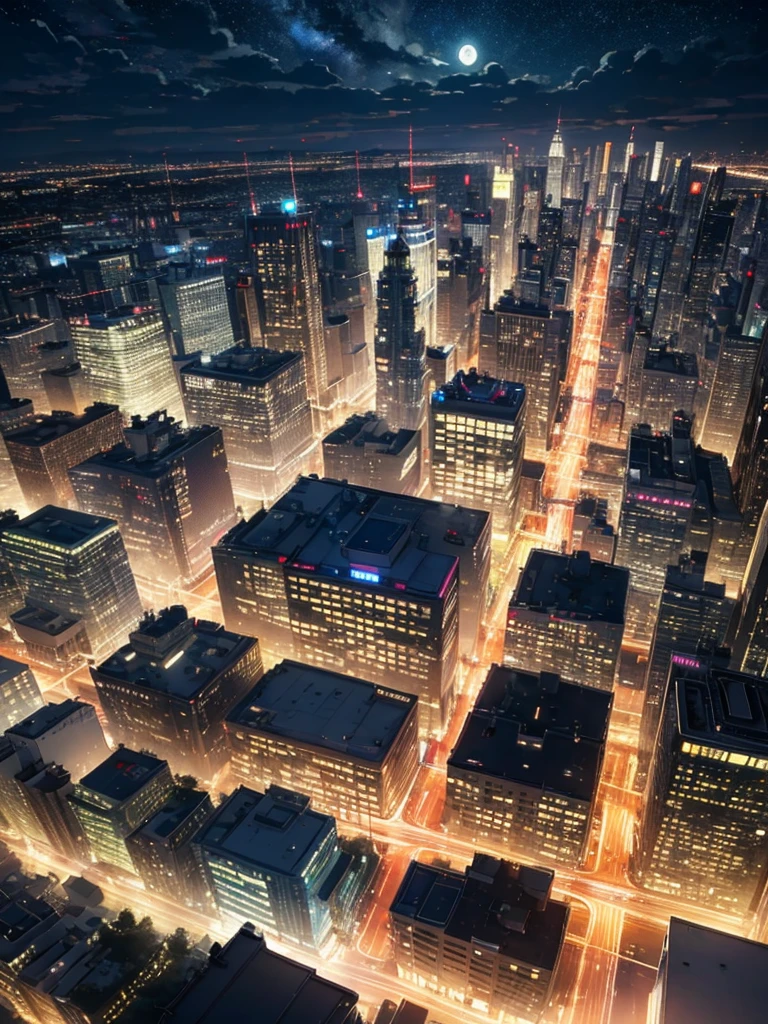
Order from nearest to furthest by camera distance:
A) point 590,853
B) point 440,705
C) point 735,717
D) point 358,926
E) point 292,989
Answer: point 292,989, point 735,717, point 358,926, point 590,853, point 440,705

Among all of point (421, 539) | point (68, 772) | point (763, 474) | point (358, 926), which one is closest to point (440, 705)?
point (421, 539)

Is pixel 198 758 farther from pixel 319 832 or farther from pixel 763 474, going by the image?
pixel 763 474

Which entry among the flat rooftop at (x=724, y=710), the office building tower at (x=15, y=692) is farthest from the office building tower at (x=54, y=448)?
the flat rooftop at (x=724, y=710)

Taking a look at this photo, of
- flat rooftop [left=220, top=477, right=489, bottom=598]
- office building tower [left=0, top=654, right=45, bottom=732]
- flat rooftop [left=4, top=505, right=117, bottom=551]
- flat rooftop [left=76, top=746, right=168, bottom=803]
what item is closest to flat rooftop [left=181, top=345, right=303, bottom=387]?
flat rooftop [left=220, top=477, right=489, bottom=598]

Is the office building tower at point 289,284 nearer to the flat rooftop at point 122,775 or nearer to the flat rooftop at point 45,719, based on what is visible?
the flat rooftop at point 45,719

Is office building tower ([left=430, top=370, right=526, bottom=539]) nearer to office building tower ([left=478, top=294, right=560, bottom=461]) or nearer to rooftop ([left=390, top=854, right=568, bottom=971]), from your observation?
office building tower ([left=478, top=294, right=560, bottom=461])

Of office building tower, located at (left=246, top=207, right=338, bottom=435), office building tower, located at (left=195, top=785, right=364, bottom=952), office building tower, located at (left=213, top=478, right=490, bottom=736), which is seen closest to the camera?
office building tower, located at (left=195, top=785, right=364, bottom=952)

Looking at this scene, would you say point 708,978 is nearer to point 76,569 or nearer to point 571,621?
point 571,621
